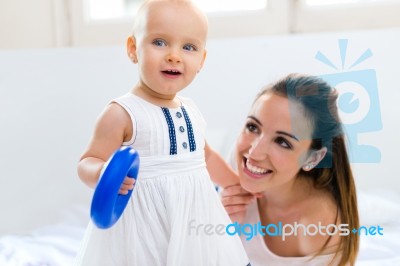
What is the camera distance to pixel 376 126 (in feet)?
2.07

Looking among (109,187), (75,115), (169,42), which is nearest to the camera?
(109,187)

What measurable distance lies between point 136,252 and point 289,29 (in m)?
0.77

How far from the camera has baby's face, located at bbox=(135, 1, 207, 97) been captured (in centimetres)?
56

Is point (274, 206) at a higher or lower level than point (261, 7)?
lower

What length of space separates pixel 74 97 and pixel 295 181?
45cm

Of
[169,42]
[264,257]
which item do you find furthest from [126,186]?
[264,257]

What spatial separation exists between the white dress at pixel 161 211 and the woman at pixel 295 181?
0.25 feet

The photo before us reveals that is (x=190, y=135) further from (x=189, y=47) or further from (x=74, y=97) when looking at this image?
(x=74, y=97)

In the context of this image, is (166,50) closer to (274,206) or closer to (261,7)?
(274,206)

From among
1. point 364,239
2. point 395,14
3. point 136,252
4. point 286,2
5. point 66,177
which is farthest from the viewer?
point 286,2

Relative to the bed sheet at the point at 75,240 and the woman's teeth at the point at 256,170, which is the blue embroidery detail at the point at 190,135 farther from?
the bed sheet at the point at 75,240

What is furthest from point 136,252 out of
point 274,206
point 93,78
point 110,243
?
point 93,78

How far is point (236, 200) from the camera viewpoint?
711mm

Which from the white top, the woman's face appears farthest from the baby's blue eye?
the white top
